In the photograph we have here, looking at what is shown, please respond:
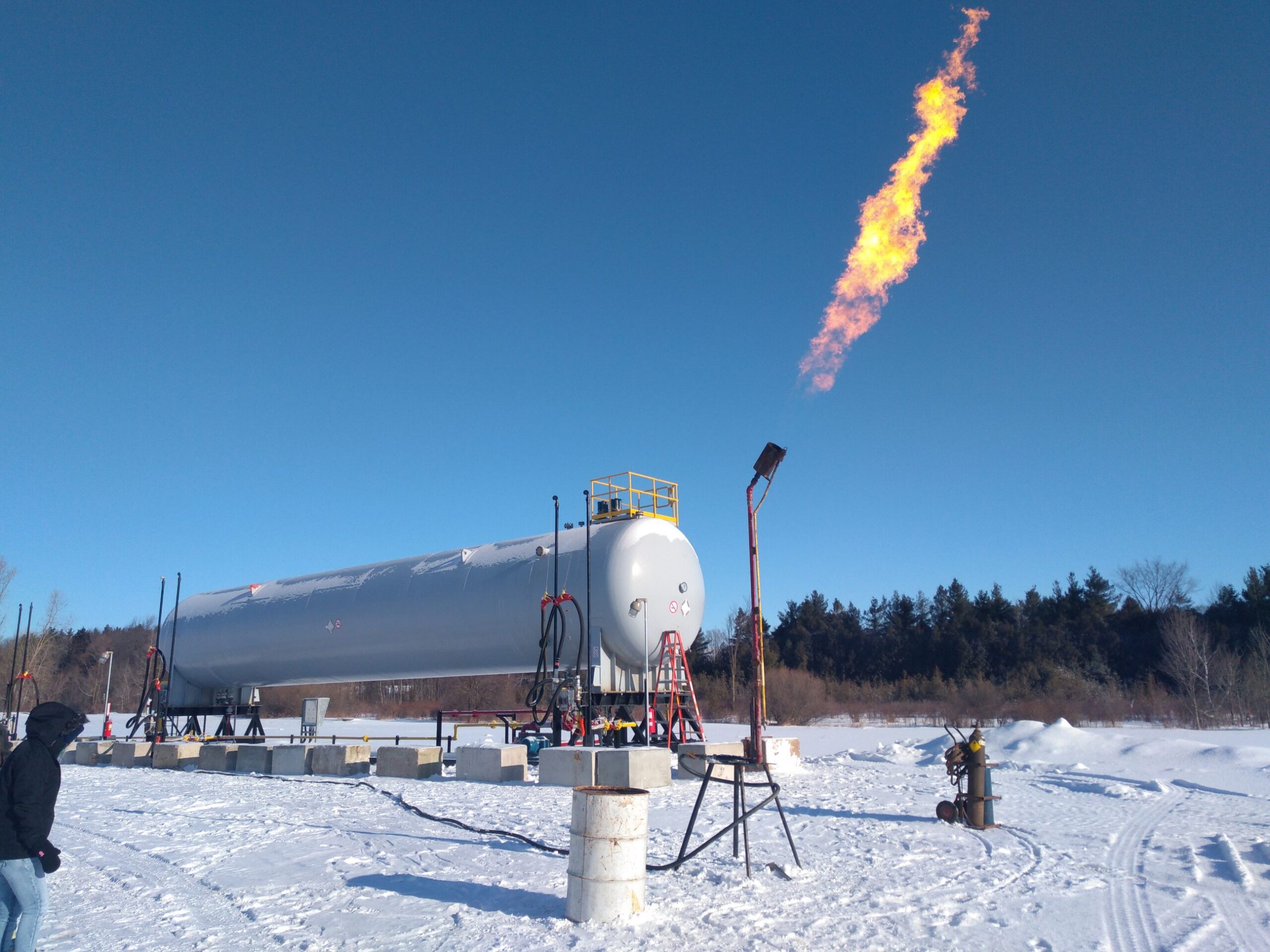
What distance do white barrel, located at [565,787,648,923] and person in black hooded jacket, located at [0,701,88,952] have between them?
9.95 ft

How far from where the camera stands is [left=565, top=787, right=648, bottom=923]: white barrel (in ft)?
18.9

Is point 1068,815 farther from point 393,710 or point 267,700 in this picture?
point 267,700

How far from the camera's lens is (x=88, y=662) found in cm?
7438

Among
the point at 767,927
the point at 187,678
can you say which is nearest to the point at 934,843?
the point at 767,927

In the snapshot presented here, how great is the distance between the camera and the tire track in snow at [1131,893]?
5.50 meters

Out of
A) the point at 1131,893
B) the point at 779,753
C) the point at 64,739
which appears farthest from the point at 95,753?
the point at 1131,893

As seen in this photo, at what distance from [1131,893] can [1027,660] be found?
4156 centimetres

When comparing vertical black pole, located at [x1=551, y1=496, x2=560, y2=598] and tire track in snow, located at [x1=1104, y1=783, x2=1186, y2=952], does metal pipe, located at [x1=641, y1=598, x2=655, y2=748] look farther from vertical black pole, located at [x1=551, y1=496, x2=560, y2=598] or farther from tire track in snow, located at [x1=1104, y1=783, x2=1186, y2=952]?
tire track in snow, located at [x1=1104, y1=783, x2=1186, y2=952]

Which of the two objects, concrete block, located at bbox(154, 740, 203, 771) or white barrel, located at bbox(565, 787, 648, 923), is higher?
white barrel, located at bbox(565, 787, 648, 923)

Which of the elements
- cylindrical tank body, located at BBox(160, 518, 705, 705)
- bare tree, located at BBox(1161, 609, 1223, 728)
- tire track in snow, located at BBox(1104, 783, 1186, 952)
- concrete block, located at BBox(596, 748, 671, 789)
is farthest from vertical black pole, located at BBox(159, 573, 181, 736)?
bare tree, located at BBox(1161, 609, 1223, 728)

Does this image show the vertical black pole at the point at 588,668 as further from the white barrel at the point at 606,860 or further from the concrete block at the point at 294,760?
the white barrel at the point at 606,860

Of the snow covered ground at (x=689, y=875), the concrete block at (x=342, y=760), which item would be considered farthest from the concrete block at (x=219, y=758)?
the snow covered ground at (x=689, y=875)

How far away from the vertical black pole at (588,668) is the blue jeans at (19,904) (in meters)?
10.3

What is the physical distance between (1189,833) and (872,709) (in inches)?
1329
